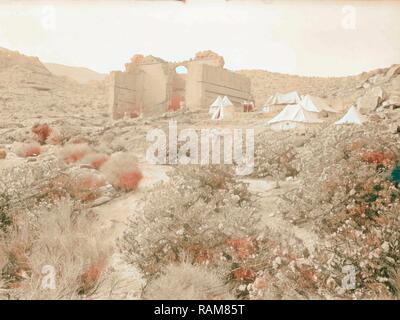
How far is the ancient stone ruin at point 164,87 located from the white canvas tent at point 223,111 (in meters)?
0.44

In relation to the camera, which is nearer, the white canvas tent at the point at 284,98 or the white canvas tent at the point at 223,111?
the white canvas tent at the point at 223,111

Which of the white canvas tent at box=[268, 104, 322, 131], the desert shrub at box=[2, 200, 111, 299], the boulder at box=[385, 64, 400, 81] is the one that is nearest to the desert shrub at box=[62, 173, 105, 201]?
the desert shrub at box=[2, 200, 111, 299]

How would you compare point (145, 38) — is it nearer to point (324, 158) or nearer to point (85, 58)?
point (85, 58)

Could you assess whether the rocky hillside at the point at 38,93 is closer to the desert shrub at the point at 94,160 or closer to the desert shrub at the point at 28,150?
the desert shrub at the point at 28,150

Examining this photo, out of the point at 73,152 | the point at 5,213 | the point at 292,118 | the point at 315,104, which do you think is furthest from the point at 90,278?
the point at 315,104

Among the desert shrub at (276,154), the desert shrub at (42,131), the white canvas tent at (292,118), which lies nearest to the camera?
the desert shrub at (276,154)

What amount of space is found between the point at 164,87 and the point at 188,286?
352 inches

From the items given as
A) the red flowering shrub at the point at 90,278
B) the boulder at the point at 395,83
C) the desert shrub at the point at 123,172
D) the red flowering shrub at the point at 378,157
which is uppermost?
the boulder at the point at 395,83

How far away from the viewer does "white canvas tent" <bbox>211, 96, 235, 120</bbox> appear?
417 inches

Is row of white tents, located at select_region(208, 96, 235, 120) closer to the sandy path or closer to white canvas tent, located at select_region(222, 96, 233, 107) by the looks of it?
white canvas tent, located at select_region(222, 96, 233, 107)

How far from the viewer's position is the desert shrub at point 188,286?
235 inches

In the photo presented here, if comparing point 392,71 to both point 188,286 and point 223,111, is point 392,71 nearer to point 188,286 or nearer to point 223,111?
point 223,111

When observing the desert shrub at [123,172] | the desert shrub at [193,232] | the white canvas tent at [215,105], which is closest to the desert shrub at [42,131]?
the desert shrub at [123,172]

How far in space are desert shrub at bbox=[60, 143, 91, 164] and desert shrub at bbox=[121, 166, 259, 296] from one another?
6.67ft
